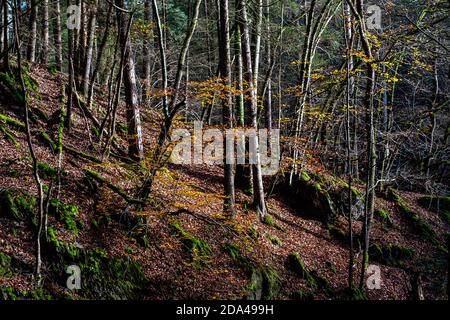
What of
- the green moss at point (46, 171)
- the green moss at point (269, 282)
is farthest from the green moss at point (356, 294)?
the green moss at point (46, 171)

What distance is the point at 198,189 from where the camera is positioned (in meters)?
12.0

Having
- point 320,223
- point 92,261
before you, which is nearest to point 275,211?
point 320,223

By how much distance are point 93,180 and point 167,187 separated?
87.7 inches

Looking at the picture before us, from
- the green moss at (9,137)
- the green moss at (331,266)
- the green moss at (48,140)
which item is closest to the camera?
the green moss at (9,137)

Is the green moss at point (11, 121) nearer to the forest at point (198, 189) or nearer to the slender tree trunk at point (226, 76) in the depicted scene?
the forest at point (198, 189)

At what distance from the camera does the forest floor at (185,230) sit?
7.69m

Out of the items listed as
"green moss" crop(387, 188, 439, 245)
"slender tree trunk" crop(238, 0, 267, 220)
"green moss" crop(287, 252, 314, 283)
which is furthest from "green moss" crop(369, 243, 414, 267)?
"slender tree trunk" crop(238, 0, 267, 220)

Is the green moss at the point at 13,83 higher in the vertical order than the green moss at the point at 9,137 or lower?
higher

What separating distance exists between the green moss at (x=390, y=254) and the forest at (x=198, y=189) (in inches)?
2.0

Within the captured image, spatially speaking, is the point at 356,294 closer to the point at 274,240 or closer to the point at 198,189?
the point at 274,240

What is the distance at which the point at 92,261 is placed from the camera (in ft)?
23.4

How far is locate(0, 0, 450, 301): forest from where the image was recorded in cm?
707

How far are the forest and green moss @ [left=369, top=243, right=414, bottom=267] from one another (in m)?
0.05
